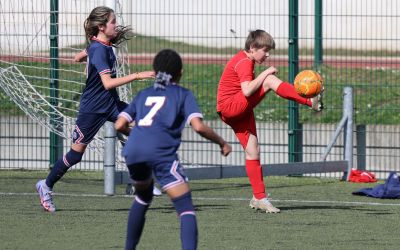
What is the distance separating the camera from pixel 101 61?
10398mm

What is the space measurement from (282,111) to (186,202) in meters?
7.73

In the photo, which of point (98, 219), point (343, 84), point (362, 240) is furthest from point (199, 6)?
point (362, 240)

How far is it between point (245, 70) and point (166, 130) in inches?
125

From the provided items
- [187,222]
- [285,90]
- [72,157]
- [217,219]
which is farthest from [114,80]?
[187,222]

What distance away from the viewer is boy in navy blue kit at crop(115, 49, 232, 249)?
752cm

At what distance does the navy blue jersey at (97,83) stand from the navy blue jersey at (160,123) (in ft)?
9.36

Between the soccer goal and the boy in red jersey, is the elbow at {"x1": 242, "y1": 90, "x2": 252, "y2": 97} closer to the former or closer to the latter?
the boy in red jersey

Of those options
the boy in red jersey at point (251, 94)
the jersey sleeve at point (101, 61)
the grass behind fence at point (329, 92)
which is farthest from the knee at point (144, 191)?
the grass behind fence at point (329, 92)

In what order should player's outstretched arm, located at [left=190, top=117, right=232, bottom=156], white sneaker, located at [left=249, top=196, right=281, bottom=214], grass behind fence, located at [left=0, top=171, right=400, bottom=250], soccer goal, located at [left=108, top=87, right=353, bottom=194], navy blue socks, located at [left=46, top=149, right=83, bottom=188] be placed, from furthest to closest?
soccer goal, located at [left=108, top=87, right=353, bottom=194] → navy blue socks, located at [left=46, top=149, right=83, bottom=188] → white sneaker, located at [left=249, top=196, right=281, bottom=214] → grass behind fence, located at [left=0, top=171, right=400, bottom=250] → player's outstretched arm, located at [left=190, top=117, right=232, bottom=156]

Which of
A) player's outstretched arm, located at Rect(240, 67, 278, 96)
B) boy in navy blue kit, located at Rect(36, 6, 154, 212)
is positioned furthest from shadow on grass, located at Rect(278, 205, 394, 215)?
boy in navy blue kit, located at Rect(36, 6, 154, 212)

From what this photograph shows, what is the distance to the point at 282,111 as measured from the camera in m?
15.1

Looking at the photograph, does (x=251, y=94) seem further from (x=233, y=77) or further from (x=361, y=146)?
(x=361, y=146)

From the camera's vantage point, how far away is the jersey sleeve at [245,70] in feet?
34.8

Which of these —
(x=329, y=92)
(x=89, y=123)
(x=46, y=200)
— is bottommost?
(x=46, y=200)
